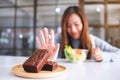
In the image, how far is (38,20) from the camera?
3.72 m

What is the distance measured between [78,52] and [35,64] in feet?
1.41

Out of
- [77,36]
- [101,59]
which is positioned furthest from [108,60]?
[77,36]

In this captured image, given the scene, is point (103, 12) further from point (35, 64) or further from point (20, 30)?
point (35, 64)

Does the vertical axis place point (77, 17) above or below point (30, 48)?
above

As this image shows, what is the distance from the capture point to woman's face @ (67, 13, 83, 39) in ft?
4.20

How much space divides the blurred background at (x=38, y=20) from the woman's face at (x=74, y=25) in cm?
218

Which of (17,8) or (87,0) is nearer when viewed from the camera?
(87,0)

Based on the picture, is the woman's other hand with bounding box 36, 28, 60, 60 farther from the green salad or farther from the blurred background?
the blurred background

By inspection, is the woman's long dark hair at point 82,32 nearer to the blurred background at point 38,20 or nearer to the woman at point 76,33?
the woman at point 76,33

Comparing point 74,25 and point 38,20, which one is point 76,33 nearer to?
point 74,25

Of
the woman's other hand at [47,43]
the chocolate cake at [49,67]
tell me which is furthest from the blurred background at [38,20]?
the chocolate cake at [49,67]

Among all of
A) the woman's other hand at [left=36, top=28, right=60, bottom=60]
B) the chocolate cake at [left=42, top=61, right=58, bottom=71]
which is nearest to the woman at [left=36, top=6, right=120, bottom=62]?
the woman's other hand at [left=36, top=28, right=60, bottom=60]

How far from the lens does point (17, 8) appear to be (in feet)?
12.4

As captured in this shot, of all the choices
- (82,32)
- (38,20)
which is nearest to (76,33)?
(82,32)
